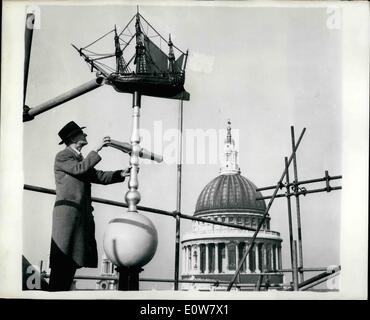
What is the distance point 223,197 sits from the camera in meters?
33.1

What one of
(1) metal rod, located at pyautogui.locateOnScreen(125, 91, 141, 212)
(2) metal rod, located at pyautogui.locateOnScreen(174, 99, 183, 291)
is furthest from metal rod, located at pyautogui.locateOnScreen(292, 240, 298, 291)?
(1) metal rod, located at pyautogui.locateOnScreen(125, 91, 141, 212)

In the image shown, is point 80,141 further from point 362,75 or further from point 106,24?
point 362,75

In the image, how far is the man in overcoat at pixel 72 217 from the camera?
13.6 ft

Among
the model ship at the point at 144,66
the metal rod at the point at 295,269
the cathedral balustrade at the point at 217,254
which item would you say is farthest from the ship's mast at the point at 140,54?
the cathedral balustrade at the point at 217,254

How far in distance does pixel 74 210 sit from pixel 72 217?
0.06 meters

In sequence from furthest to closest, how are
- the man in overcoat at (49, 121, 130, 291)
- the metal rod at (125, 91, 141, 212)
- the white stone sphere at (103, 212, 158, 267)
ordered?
the man in overcoat at (49, 121, 130, 291) → the metal rod at (125, 91, 141, 212) → the white stone sphere at (103, 212, 158, 267)

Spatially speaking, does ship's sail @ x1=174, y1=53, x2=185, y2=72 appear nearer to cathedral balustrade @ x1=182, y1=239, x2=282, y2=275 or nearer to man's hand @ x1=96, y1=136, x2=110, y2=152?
man's hand @ x1=96, y1=136, x2=110, y2=152

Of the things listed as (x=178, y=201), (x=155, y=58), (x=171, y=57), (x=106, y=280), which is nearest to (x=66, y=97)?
(x=155, y=58)

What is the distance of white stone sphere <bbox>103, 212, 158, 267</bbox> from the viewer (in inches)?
146

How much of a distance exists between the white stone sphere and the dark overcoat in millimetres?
464

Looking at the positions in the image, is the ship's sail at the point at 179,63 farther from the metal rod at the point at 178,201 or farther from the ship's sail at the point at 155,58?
the metal rod at the point at 178,201

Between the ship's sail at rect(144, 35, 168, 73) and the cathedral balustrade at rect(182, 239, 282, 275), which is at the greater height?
the ship's sail at rect(144, 35, 168, 73)

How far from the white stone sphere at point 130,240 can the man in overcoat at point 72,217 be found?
1.53ft
